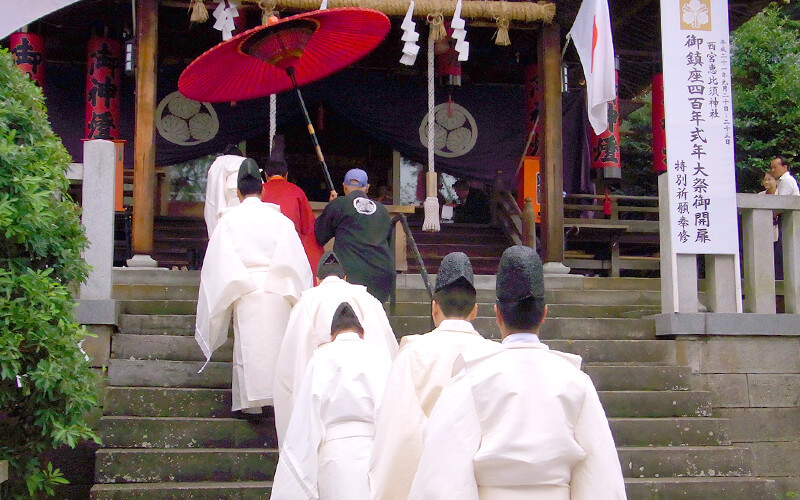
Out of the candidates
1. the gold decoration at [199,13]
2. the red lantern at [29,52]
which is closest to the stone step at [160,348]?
the gold decoration at [199,13]

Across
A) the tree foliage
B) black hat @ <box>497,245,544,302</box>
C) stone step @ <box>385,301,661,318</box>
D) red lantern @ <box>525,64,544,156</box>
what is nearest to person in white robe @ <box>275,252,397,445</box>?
stone step @ <box>385,301,661,318</box>

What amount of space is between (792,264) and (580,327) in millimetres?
2204

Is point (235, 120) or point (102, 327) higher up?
point (235, 120)

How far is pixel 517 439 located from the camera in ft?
9.44

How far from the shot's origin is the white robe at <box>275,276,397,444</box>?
5.73 metres

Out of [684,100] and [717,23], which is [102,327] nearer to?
[684,100]

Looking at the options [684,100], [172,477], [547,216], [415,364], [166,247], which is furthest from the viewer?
[166,247]

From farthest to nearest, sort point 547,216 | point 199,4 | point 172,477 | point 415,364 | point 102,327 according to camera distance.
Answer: point 547,216 < point 199,4 < point 102,327 < point 172,477 < point 415,364

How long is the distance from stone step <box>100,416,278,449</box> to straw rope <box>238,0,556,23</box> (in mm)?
5896

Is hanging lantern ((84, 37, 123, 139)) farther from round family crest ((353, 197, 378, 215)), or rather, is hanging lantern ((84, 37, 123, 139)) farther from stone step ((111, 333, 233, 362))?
round family crest ((353, 197, 378, 215))

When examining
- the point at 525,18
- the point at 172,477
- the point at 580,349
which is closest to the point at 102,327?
the point at 172,477

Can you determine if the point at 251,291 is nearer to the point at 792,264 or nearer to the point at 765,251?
the point at 765,251

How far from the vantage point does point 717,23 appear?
9086 millimetres

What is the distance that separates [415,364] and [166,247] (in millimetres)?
9885
